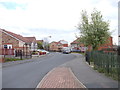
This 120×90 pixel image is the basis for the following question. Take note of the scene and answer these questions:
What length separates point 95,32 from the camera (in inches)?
1159

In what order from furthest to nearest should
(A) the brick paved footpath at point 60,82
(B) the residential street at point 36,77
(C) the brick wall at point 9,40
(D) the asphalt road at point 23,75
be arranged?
(C) the brick wall at point 9,40
(D) the asphalt road at point 23,75
(B) the residential street at point 36,77
(A) the brick paved footpath at point 60,82

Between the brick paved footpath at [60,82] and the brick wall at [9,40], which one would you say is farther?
the brick wall at [9,40]

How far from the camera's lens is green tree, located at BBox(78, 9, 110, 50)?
29.3 meters

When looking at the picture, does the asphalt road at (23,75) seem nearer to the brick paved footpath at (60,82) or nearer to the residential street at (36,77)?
the residential street at (36,77)

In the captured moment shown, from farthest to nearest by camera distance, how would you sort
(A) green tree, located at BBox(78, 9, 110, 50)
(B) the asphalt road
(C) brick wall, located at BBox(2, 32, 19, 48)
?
1. (C) brick wall, located at BBox(2, 32, 19, 48)
2. (A) green tree, located at BBox(78, 9, 110, 50)
3. (B) the asphalt road

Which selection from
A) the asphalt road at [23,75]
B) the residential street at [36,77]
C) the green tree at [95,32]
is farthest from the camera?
the green tree at [95,32]

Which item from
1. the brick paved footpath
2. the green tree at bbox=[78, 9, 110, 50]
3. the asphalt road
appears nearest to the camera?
the brick paved footpath

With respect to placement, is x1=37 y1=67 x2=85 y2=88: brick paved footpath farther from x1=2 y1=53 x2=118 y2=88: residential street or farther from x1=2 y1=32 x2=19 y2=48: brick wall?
x1=2 y1=32 x2=19 y2=48: brick wall

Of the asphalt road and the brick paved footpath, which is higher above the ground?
the brick paved footpath

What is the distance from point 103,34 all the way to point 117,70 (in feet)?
66.3

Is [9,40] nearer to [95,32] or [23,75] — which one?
[95,32]

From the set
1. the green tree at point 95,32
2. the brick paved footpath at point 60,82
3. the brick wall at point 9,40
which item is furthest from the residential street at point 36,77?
the brick wall at point 9,40

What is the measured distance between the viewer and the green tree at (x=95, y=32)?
29.3 metres

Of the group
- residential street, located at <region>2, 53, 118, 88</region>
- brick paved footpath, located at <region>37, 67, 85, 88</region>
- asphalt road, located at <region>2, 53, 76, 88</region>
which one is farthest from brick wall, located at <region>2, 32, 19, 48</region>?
brick paved footpath, located at <region>37, 67, 85, 88</region>
